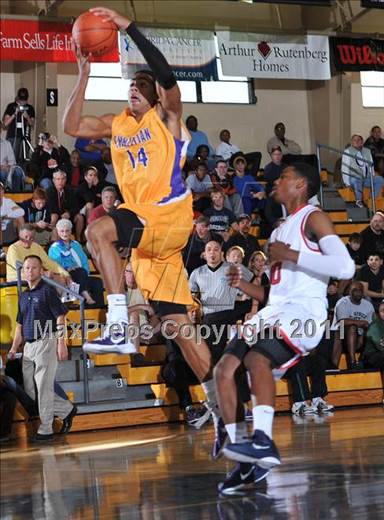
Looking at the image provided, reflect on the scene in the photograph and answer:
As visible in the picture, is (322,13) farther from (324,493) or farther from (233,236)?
(324,493)

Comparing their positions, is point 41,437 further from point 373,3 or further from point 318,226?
point 373,3

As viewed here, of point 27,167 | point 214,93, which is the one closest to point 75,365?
point 27,167

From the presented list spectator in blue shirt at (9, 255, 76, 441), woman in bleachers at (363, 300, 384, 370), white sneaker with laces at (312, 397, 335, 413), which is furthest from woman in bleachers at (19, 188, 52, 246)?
woman in bleachers at (363, 300, 384, 370)

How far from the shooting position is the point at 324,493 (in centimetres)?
552

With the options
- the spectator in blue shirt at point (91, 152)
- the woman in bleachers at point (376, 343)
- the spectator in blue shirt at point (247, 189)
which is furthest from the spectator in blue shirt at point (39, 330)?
the spectator in blue shirt at point (247, 189)

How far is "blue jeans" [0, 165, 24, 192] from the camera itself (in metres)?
13.1

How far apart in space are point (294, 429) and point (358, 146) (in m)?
8.65

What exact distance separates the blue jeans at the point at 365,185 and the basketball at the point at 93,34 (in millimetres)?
10966

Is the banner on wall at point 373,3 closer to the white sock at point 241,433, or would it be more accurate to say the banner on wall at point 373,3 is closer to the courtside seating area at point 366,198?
the courtside seating area at point 366,198

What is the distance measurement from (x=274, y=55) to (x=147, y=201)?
11491 millimetres

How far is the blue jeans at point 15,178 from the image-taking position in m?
13.1

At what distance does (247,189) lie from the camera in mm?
14961

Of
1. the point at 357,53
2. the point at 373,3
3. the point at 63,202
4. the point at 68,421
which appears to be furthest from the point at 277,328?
the point at 357,53

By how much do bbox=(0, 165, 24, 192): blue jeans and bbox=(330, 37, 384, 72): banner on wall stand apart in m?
6.84
